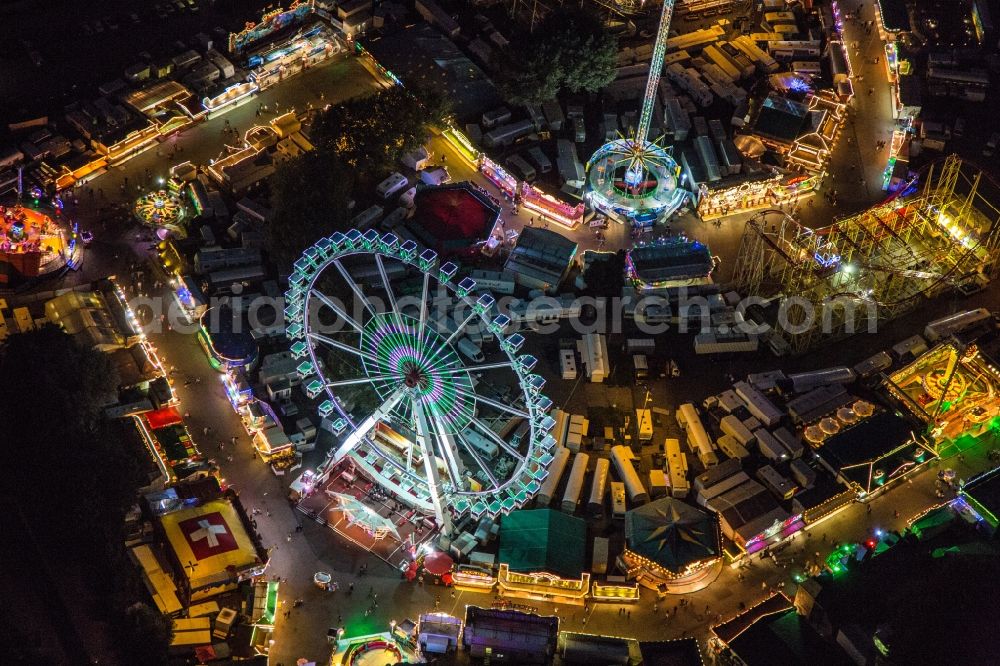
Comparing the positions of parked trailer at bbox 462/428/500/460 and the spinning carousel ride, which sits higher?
the spinning carousel ride

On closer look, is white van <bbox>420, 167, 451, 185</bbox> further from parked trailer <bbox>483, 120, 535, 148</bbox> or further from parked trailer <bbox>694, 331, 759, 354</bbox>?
parked trailer <bbox>694, 331, 759, 354</bbox>

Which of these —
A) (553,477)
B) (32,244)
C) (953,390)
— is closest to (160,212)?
(32,244)

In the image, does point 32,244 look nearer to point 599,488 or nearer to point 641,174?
point 599,488

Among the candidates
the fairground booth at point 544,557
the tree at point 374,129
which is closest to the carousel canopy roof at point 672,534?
the fairground booth at point 544,557

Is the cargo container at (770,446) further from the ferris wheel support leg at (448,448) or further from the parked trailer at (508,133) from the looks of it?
the parked trailer at (508,133)

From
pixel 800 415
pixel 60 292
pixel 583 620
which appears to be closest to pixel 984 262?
pixel 800 415

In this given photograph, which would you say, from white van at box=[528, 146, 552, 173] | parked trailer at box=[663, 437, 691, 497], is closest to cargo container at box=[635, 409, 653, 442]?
parked trailer at box=[663, 437, 691, 497]
